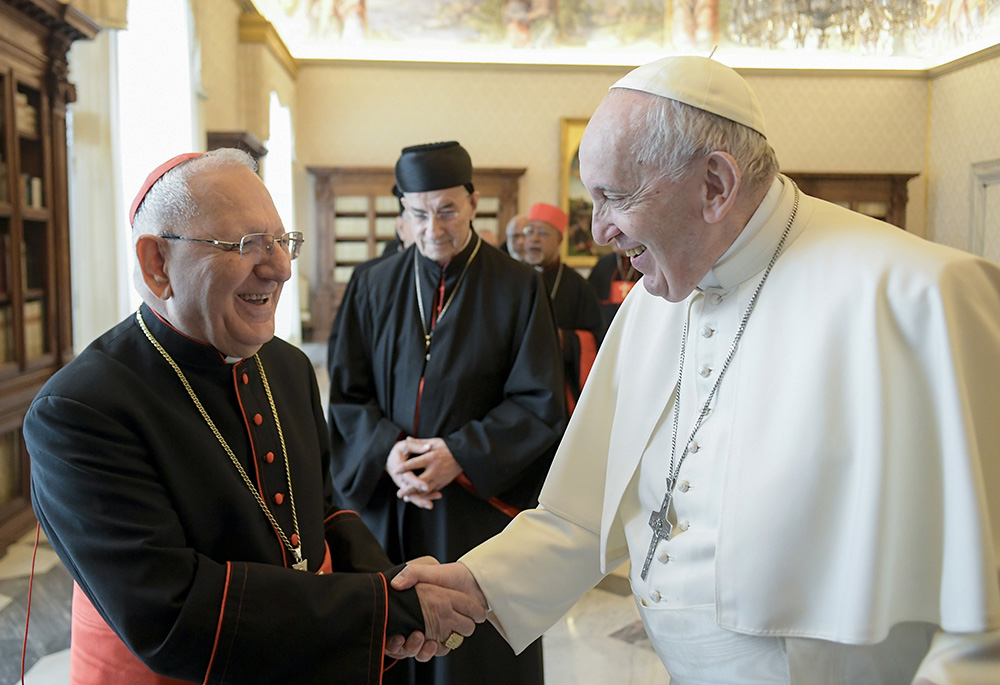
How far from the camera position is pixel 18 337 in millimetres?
4754

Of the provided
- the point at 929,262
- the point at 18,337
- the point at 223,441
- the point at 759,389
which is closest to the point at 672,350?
the point at 759,389

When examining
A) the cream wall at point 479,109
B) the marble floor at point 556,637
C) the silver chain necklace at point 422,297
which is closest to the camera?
the silver chain necklace at point 422,297

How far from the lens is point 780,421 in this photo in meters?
1.35

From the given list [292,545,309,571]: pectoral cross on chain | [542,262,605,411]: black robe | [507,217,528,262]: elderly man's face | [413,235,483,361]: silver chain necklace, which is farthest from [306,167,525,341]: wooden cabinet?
[292,545,309,571]: pectoral cross on chain

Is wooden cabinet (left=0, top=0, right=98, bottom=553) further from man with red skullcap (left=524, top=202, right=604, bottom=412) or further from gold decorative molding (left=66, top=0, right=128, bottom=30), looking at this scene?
man with red skullcap (left=524, top=202, right=604, bottom=412)

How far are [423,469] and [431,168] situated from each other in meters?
1.08

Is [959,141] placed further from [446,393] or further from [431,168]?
A: [446,393]

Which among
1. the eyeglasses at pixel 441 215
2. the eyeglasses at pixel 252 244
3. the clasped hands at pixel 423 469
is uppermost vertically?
the eyeglasses at pixel 441 215

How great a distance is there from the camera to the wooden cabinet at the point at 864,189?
1341 centimetres

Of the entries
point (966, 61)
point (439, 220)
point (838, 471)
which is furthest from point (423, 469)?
point (966, 61)

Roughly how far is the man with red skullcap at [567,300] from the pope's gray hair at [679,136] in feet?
8.58

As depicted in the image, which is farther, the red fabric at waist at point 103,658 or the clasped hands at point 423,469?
the clasped hands at point 423,469

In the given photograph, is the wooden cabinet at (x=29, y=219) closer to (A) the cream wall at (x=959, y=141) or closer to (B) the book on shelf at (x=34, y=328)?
(B) the book on shelf at (x=34, y=328)

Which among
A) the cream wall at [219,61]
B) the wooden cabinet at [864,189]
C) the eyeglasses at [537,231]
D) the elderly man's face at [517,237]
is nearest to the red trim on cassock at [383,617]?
the eyeglasses at [537,231]
